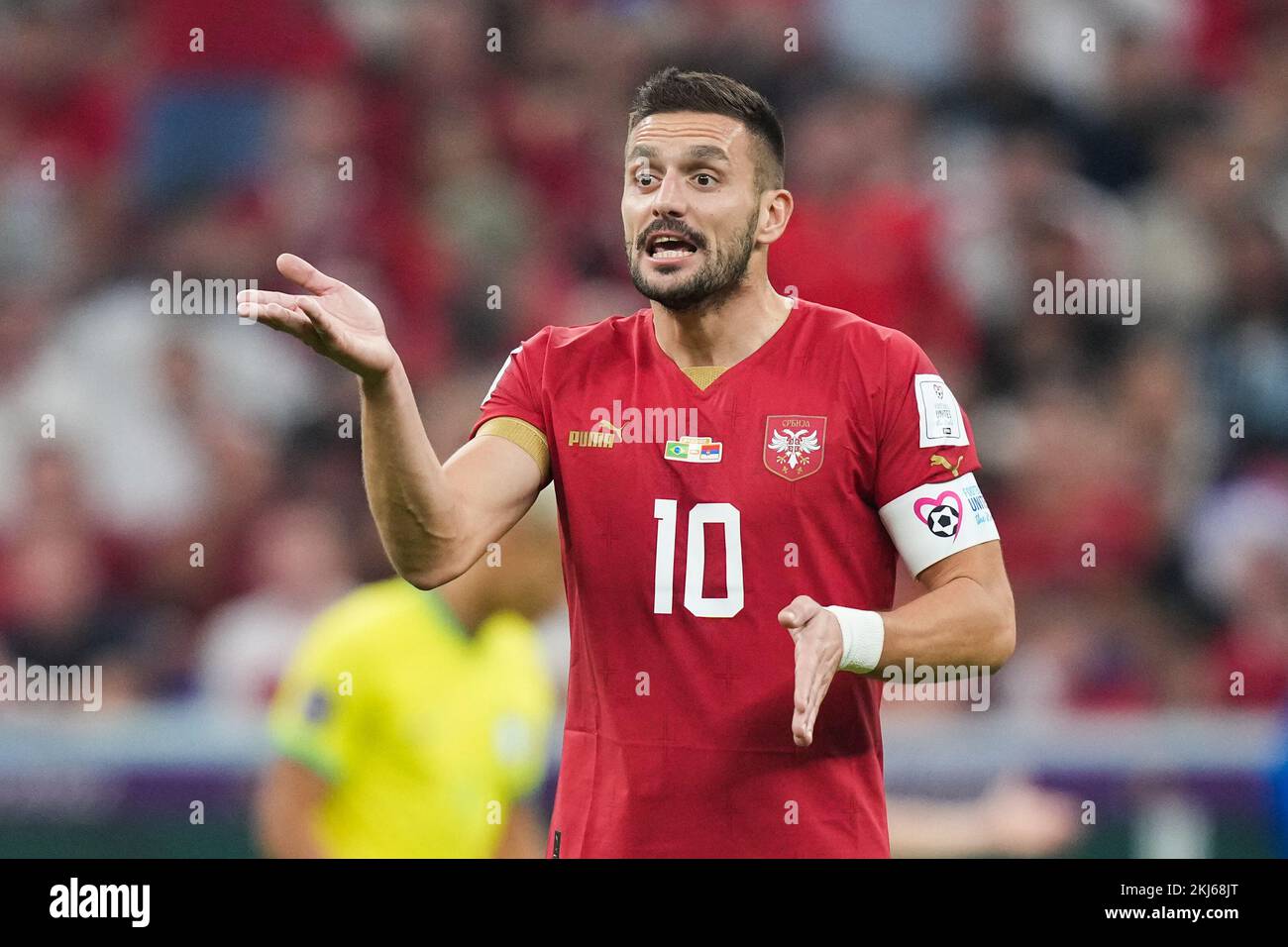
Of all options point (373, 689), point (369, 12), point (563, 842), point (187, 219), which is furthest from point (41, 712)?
point (369, 12)

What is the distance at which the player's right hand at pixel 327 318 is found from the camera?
3.24 m

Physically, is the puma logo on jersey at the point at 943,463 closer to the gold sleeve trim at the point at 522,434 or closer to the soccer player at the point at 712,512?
the soccer player at the point at 712,512

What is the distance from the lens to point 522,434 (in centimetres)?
378

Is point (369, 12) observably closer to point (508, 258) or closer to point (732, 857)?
point (508, 258)

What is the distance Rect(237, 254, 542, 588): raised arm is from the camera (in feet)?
10.8

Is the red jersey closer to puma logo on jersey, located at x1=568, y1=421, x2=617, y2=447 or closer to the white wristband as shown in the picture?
puma logo on jersey, located at x1=568, y1=421, x2=617, y2=447

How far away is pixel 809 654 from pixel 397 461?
32.9 inches

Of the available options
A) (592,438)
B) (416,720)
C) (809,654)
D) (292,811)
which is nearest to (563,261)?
(416,720)

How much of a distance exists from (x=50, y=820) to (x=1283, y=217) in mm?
6306

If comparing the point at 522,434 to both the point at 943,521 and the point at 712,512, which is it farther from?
the point at 943,521

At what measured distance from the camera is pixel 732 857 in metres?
3.53

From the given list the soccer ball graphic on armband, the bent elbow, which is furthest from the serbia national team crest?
the bent elbow

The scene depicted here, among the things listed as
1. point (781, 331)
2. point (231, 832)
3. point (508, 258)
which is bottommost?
point (231, 832)

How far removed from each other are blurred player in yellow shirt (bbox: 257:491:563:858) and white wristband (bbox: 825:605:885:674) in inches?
67.8
